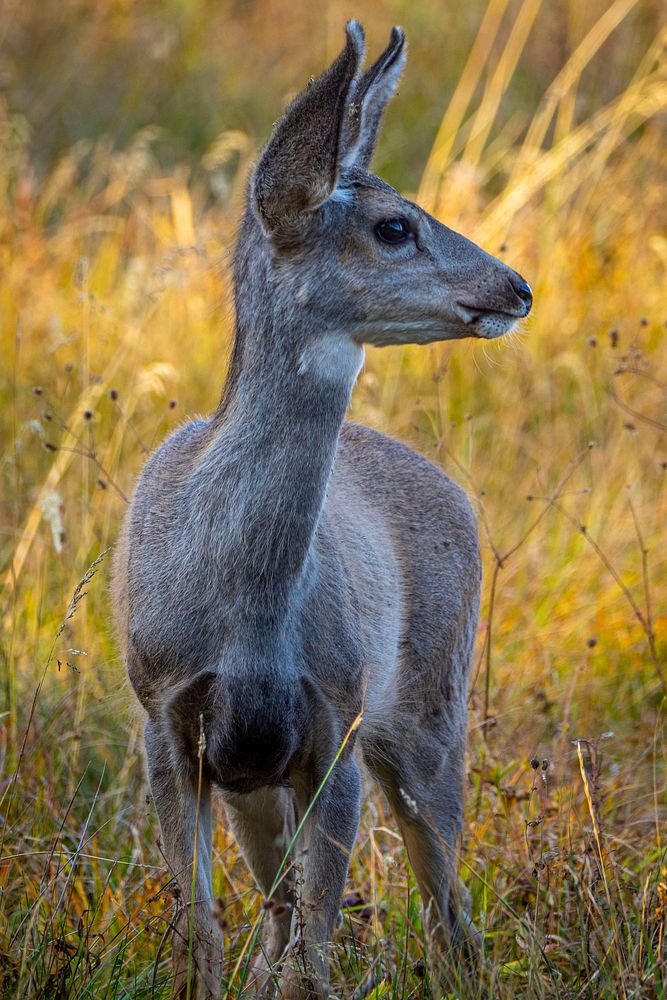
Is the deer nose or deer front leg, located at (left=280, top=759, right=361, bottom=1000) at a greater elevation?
the deer nose

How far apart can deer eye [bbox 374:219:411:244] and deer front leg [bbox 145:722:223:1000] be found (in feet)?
4.27

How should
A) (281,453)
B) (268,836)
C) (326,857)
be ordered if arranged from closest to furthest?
(281,453)
(326,857)
(268,836)

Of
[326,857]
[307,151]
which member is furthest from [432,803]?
[307,151]

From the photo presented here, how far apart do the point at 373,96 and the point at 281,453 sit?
43.7 inches

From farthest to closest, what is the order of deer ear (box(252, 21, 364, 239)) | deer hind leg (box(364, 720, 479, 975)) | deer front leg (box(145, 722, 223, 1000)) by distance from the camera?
deer hind leg (box(364, 720, 479, 975)) → deer front leg (box(145, 722, 223, 1000)) → deer ear (box(252, 21, 364, 239))

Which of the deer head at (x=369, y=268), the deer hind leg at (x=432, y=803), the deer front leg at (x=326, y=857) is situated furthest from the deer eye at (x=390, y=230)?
the deer hind leg at (x=432, y=803)

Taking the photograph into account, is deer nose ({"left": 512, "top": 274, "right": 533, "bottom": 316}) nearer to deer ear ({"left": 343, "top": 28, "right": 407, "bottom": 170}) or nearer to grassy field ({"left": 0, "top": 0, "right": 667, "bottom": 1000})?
grassy field ({"left": 0, "top": 0, "right": 667, "bottom": 1000})

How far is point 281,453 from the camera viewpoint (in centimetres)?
331

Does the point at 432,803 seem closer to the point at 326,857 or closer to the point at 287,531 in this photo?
the point at 326,857

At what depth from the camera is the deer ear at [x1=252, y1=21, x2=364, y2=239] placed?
311 cm

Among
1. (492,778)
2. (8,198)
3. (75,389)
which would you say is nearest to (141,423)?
(75,389)

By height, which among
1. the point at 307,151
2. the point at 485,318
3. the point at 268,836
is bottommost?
the point at 268,836

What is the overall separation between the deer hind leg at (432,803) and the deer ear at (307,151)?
1.59 meters

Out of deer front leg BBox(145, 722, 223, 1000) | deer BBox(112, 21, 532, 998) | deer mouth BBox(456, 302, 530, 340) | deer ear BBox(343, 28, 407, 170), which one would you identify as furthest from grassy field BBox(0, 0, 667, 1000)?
deer ear BBox(343, 28, 407, 170)
